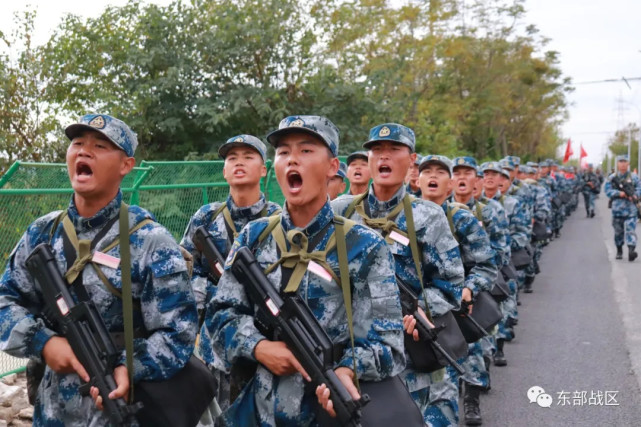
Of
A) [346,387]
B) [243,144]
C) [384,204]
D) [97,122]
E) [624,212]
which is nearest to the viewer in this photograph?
[346,387]

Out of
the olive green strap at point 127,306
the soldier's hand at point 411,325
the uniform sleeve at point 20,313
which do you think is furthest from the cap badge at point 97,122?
the soldier's hand at point 411,325

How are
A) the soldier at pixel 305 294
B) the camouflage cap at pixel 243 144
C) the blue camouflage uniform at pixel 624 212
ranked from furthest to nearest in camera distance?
the blue camouflage uniform at pixel 624 212 → the camouflage cap at pixel 243 144 → the soldier at pixel 305 294

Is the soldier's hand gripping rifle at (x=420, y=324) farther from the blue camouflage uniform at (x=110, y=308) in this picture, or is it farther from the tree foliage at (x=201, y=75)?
the tree foliage at (x=201, y=75)

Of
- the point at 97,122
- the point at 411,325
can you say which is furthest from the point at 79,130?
the point at 411,325

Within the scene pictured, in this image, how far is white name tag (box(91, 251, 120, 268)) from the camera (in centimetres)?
309

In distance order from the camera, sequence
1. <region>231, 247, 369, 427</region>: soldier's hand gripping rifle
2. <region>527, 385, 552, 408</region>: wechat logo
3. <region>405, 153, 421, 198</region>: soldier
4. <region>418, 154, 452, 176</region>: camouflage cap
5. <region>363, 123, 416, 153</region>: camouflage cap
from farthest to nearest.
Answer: <region>405, 153, 421, 198</region>: soldier < <region>527, 385, 552, 408</region>: wechat logo < <region>418, 154, 452, 176</region>: camouflage cap < <region>363, 123, 416, 153</region>: camouflage cap < <region>231, 247, 369, 427</region>: soldier's hand gripping rifle

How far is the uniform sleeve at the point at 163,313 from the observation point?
3064 millimetres

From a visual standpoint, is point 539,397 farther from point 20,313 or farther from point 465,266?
point 20,313

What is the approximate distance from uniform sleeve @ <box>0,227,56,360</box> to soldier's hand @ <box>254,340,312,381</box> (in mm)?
819

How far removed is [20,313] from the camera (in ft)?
10.1

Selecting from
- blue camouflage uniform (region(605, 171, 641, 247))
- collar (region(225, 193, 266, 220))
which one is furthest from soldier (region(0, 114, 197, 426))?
blue camouflage uniform (region(605, 171, 641, 247))

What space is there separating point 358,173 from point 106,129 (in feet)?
15.6

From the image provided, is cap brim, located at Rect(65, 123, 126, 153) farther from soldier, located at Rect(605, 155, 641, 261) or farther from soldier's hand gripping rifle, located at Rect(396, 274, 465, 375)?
soldier, located at Rect(605, 155, 641, 261)

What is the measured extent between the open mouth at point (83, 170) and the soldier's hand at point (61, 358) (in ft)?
2.11
